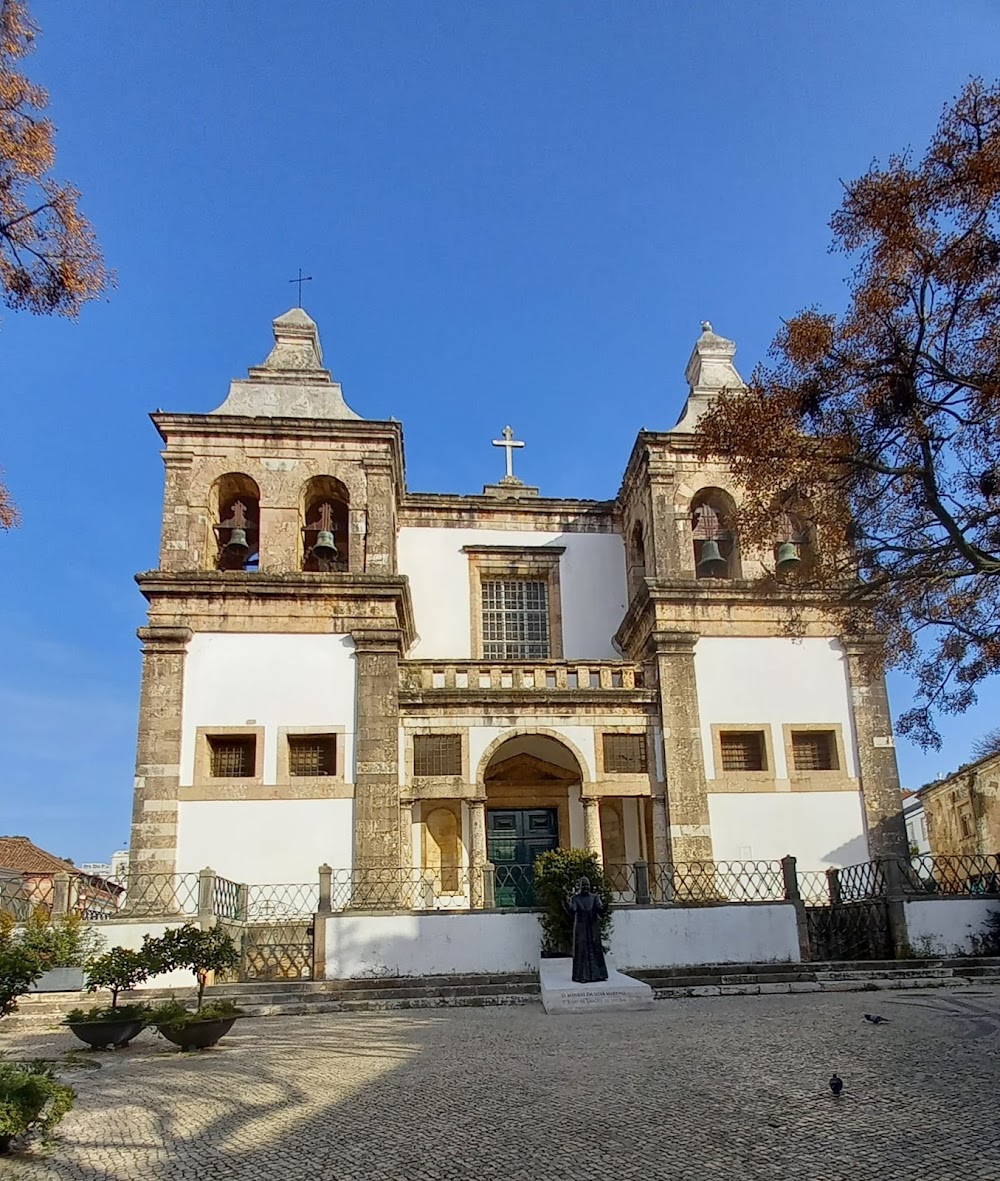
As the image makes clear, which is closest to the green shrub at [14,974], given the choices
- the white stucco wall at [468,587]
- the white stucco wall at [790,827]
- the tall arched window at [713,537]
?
the white stucco wall at [790,827]

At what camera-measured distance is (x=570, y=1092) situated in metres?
6.80

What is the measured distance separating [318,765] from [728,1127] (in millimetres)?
13255

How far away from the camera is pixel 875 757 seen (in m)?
18.9

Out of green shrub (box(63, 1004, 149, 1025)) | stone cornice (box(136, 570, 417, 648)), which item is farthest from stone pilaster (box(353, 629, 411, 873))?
green shrub (box(63, 1004, 149, 1025))

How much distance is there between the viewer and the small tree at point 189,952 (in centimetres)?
1069

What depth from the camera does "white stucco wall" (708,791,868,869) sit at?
18047 mm

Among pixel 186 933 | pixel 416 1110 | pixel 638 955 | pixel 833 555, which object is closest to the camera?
pixel 416 1110

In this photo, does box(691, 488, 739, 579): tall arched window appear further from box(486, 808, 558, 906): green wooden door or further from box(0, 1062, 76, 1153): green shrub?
box(0, 1062, 76, 1153): green shrub

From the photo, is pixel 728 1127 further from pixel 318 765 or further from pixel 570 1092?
pixel 318 765

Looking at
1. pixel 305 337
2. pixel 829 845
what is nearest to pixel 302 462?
pixel 305 337

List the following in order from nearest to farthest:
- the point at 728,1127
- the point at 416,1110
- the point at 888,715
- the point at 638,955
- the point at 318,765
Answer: the point at 728,1127 < the point at 416,1110 < the point at 638,955 < the point at 318,765 < the point at 888,715

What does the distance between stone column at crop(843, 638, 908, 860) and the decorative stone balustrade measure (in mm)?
4228

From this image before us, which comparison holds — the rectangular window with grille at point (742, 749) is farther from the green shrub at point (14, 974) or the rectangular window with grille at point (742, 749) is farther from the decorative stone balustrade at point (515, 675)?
the green shrub at point (14, 974)

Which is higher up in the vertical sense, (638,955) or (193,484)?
(193,484)
